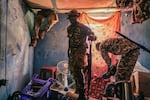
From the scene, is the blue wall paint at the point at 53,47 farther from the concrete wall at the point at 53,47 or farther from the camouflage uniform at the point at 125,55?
the camouflage uniform at the point at 125,55

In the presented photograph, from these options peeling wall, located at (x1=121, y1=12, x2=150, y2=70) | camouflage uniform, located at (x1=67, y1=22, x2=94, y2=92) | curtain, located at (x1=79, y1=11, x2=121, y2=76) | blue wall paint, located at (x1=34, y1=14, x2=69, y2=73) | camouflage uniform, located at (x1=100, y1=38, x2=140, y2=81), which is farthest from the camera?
blue wall paint, located at (x1=34, y1=14, x2=69, y2=73)

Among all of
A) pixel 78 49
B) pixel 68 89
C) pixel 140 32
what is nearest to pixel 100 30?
pixel 140 32

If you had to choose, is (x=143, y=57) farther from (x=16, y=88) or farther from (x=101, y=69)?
(x=16, y=88)

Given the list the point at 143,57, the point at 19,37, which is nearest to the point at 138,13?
the point at 143,57

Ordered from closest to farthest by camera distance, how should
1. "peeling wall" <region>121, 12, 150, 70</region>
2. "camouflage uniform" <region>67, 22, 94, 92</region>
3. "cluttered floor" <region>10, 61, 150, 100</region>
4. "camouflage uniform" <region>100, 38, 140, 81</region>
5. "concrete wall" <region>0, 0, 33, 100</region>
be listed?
"camouflage uniform" <region>100, 38, 140, 81</region>, "camouflage uniform" <region>67, 22, 94, 92</region>, "concrete wall" <region>0, 0, 33, 100</region>, "cluttered floor" <region>10, 61, 150, 100</region>, "peeling wall" <region>121, 12, 150, 70</region>

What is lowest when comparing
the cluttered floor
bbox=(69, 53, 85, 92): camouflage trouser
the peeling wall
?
the cluttered floor

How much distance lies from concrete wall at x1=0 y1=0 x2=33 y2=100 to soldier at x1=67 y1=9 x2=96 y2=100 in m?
1.03

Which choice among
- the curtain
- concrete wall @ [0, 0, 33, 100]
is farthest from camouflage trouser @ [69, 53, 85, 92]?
the curtain

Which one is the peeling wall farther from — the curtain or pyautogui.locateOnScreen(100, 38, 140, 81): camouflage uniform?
pyautogui.locateOnScreen(100, 38, 140, 81): camouflage uniform

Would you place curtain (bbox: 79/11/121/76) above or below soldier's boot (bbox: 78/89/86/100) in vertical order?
above

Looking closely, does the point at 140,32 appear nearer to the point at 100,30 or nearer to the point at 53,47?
the point at 100,30

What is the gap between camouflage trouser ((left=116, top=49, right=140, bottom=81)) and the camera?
3018 mm

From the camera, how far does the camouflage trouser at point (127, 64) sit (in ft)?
9.90

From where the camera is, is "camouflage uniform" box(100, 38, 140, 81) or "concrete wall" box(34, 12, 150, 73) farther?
"concrete wall" box(34, 12, 150, 73)
